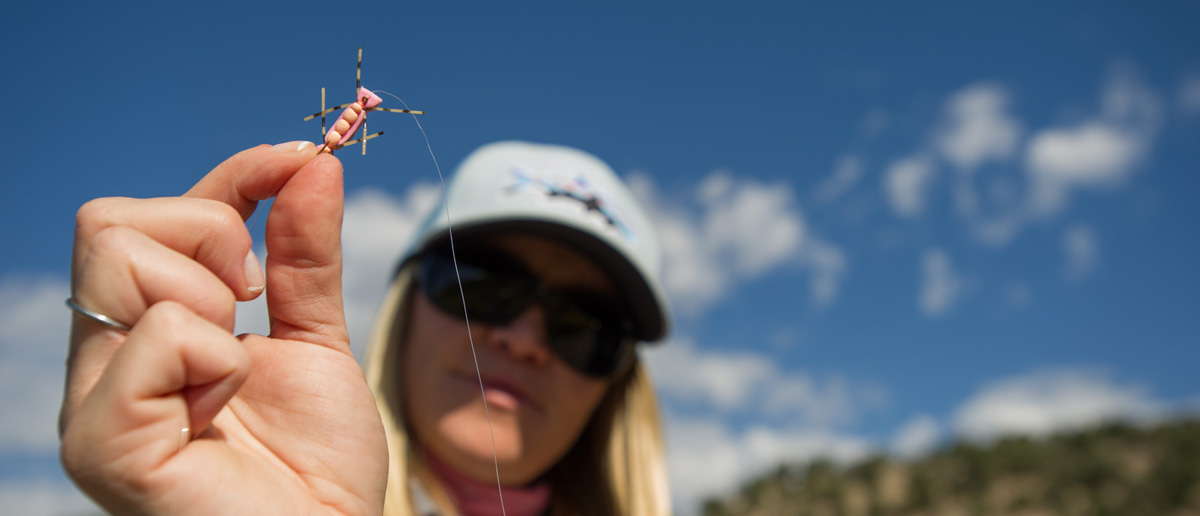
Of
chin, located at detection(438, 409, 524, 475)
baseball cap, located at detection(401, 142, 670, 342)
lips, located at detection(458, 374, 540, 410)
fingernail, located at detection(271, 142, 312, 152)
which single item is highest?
baseball cap, located at detection(401, 142, 670, 342)

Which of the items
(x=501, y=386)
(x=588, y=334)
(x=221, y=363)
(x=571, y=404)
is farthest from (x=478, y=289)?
(x=221, y=363)

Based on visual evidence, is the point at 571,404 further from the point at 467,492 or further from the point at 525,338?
the point at 467,492

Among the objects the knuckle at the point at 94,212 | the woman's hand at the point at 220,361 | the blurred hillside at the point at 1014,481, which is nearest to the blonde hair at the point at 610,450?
the woman's hand at the point at 220,361

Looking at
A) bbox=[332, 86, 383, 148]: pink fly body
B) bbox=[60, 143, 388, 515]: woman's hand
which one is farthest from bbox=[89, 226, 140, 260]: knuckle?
bbox=[332, 86, 383, 148]: pink fly body

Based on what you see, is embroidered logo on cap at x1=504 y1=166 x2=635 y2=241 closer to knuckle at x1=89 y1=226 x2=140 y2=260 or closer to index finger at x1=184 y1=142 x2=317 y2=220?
index finger at x1=184 y1=142 x2=317 y2=220

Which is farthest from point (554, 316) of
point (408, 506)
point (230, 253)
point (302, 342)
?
point (230, 253)

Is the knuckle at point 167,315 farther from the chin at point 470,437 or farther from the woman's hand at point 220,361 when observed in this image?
the chin at point 470,437

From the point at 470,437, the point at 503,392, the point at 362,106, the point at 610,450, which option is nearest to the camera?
the point at 362,106
